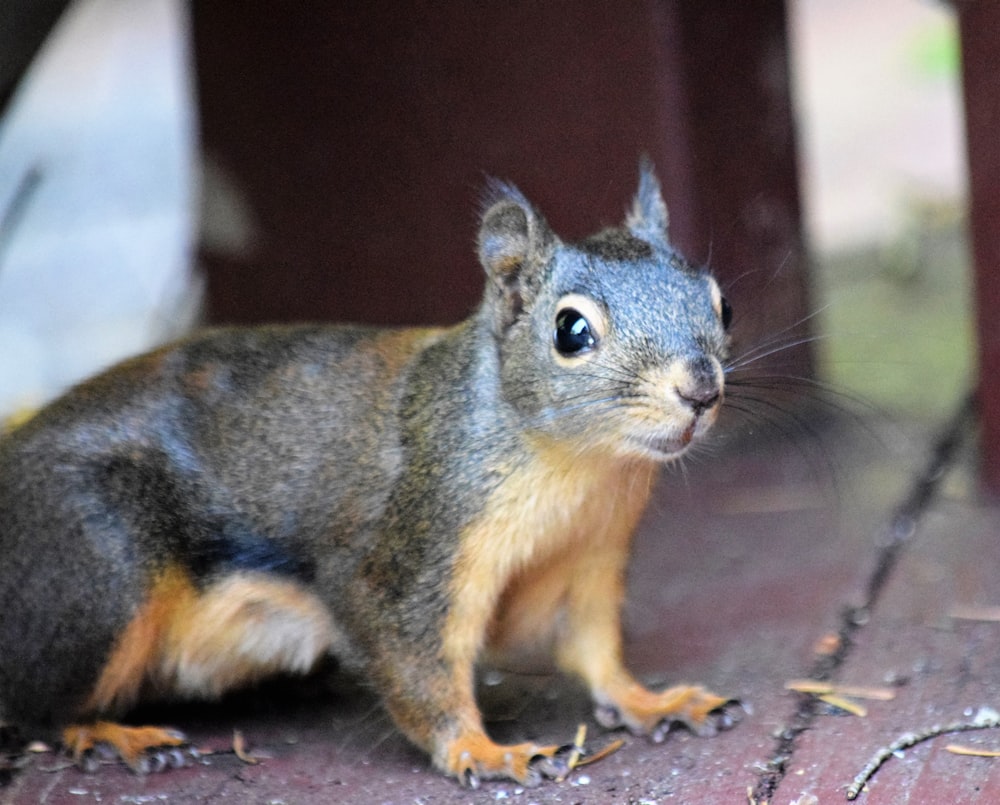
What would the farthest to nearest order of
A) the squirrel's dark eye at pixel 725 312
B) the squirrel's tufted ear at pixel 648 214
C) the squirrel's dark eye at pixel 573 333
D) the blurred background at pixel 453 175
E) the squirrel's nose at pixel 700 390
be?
the blurred background at pixel 453 175 < the squirrel's tufted ear at pixel 648 214 < the squirrel's dark eye at pixel 725 312 < the squirrel's dark eye at pixel 573 333 < the squirrel's nose at pixel 700 390

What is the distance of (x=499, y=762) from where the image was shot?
9.77 feet

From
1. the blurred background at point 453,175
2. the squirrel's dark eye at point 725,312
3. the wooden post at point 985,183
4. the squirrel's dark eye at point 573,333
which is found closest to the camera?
the squirrel's dark eye at point 573,333

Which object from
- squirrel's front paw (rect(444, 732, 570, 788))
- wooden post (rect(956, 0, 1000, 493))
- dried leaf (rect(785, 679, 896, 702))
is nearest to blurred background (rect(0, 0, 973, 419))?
wooden post (rect(956, 0, 1000, 493))

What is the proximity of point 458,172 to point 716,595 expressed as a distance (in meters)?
1.74

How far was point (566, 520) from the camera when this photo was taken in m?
3.04

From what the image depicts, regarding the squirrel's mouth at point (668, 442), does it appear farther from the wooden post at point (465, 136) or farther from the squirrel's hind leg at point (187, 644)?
the wooden post at point (465, 136)

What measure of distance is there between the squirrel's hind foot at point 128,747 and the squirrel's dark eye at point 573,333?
1176 mm

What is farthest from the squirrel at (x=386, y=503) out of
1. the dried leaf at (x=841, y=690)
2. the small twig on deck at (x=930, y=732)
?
the small twig on deck at (x=930, y=732)

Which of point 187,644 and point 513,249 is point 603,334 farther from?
point 187,644

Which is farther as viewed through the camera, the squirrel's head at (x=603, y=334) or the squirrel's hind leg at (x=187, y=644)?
the squirrel's hind leg at (x=187, y=644)

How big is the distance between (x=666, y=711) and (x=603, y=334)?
2.85 feet

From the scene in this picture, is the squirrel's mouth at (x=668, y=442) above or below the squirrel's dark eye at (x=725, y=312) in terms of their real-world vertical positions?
below

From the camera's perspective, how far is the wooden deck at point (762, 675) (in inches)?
116

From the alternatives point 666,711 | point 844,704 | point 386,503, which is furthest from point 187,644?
point 844,704
